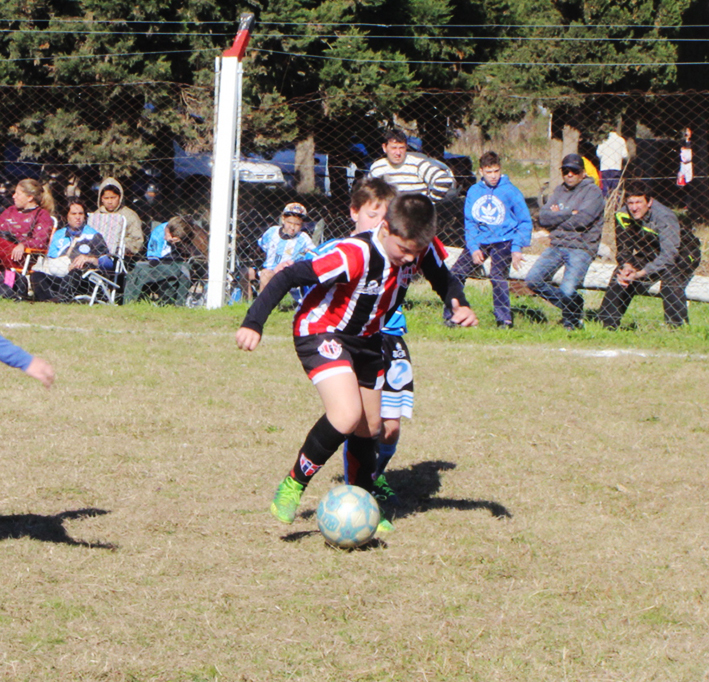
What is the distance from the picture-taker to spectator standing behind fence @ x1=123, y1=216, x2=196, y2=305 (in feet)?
35.5

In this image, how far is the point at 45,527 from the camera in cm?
454

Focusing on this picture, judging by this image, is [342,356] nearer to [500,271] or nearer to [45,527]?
[45,527]

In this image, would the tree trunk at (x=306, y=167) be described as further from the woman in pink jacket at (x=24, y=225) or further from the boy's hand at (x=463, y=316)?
the boy's hand at (x=463, y=316)

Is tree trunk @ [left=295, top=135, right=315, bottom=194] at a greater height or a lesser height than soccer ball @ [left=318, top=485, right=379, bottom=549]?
greater

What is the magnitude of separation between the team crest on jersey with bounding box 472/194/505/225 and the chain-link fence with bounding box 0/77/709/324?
205 cm

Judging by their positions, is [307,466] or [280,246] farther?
[280,246]

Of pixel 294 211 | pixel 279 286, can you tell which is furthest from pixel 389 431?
pixel 294 211

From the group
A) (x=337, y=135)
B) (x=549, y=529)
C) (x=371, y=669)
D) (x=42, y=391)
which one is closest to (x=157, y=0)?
(x=337, y=135)

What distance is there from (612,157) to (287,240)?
8180mm

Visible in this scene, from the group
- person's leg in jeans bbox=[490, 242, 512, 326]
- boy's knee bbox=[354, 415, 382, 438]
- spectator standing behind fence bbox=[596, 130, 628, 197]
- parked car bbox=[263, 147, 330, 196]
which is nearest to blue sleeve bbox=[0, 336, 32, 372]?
boy's knee bbox=[354, 415, 382, 438]

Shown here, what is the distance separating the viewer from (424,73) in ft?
54.7

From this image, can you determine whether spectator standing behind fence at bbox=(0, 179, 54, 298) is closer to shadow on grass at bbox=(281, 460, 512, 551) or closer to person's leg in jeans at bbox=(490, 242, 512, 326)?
person's leg in jeans at bbox=(490, 242, 512, 326)

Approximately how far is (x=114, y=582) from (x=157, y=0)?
11.6 metres

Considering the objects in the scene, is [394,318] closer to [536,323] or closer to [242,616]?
[242,616]
